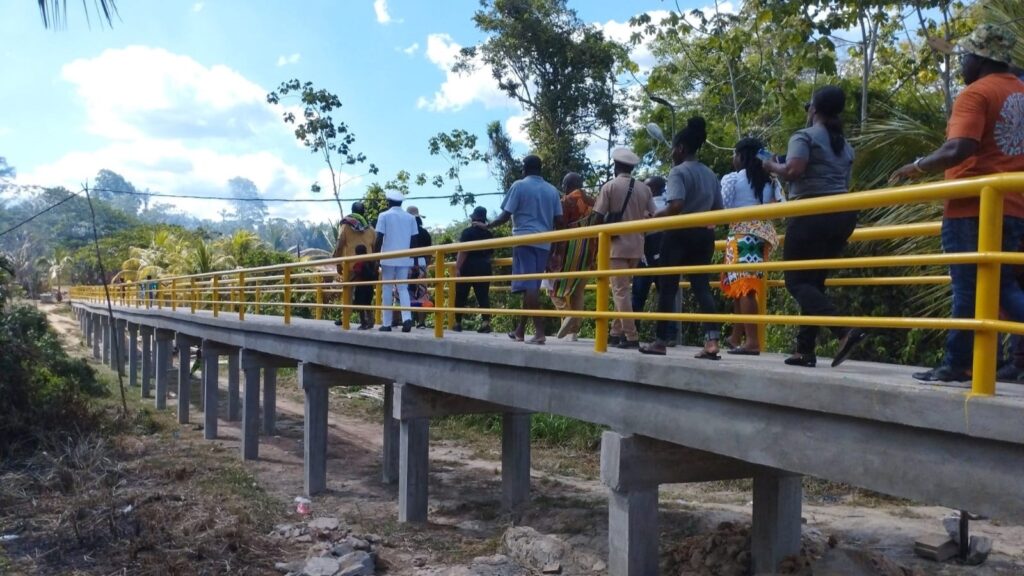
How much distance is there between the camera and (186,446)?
48.6 feet

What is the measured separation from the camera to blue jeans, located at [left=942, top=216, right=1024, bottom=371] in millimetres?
3631

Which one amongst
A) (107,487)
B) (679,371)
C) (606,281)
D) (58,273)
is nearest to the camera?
(679,371)

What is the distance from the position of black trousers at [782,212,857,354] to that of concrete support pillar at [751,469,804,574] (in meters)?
1.63

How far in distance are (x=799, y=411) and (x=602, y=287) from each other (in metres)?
1.78

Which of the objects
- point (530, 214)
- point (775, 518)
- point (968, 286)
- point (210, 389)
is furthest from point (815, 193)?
point (210, 389)

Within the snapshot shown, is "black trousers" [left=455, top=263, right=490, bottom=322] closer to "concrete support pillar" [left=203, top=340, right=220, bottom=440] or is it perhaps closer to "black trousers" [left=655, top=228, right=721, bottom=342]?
"black trousers" [left=655, top=228, right=721, bottom=342]

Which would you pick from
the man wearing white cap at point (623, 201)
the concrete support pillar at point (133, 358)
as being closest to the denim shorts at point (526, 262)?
the man wearing white cap at point (623, 201)

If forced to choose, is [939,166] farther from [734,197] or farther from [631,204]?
[631,204]

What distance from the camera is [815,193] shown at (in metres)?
4.79

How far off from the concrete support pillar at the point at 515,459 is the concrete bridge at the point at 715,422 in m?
0.01

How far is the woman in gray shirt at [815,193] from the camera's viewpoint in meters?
4.56

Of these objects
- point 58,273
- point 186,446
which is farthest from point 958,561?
point 58,273

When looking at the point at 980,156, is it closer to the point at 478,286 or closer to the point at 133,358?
the point at 478,286

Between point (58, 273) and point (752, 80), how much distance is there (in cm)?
5899
